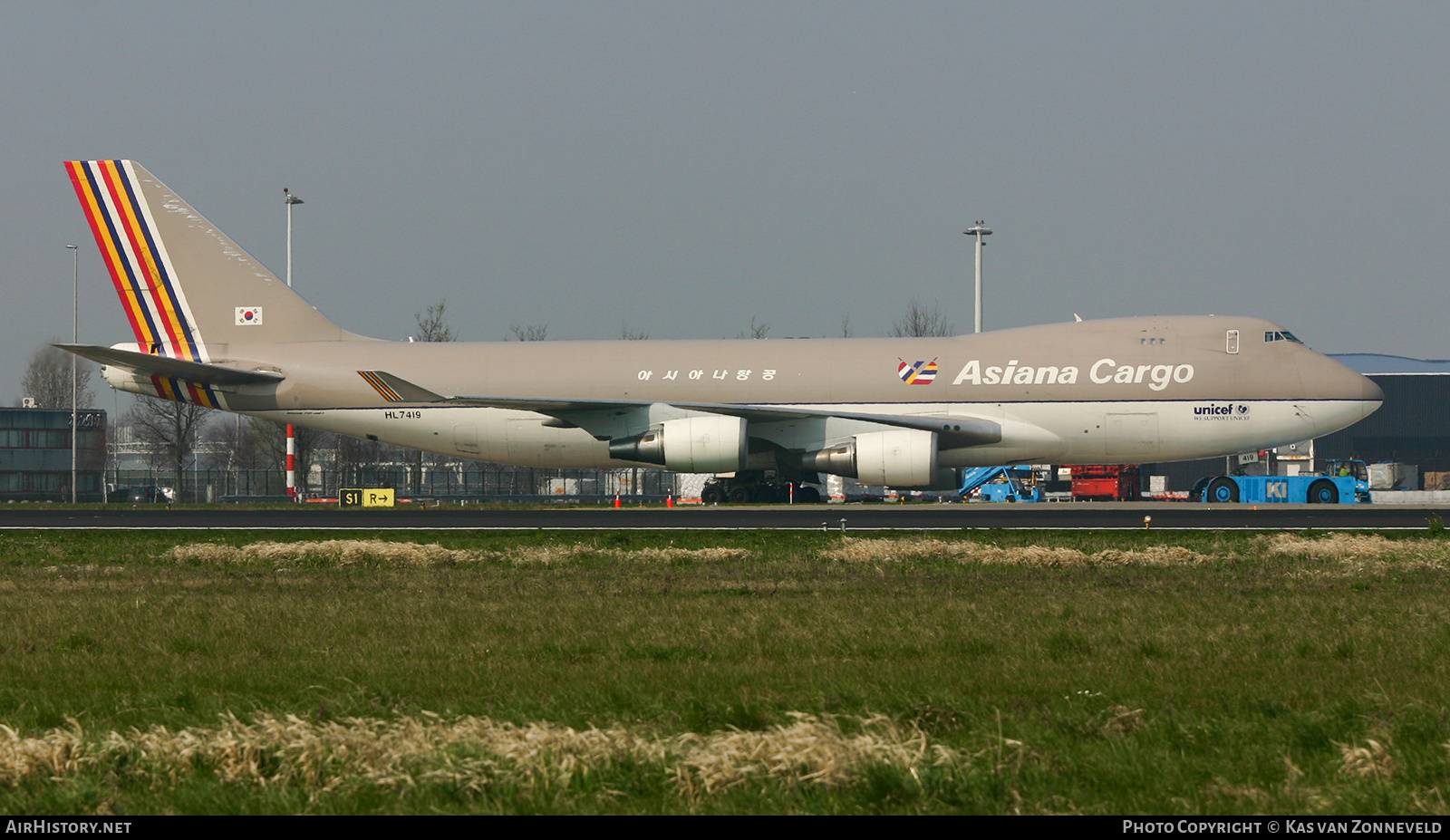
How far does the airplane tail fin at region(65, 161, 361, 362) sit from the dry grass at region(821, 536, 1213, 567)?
962 inches

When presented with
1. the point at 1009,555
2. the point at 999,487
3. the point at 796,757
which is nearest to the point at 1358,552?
the point at 1009,555

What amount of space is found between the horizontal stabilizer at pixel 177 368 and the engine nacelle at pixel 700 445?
10971mm

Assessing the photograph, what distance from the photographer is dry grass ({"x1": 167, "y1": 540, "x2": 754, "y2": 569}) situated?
18062mm

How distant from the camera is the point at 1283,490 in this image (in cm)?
4025

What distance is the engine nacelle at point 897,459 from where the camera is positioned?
1266 inches

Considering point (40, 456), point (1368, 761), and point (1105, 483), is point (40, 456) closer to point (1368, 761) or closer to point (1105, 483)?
point (1105, 483)

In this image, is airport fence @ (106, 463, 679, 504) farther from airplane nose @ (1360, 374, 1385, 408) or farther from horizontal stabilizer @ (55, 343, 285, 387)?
airplane nose @ (1360, 374, 1385, 408)

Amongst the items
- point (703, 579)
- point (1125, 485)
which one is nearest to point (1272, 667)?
point (703, 579)

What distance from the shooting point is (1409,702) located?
7.29m

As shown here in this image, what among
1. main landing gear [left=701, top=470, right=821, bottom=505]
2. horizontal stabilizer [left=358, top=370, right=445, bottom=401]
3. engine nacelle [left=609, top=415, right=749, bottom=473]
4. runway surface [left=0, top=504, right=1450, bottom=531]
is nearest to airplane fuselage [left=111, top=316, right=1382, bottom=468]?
horizontal stabilizer [left=358, top=370, right=445, bottom=401]

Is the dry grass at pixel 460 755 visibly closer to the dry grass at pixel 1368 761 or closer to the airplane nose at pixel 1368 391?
the dry grass at pixel 1368 761

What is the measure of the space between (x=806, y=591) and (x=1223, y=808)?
8576 mm

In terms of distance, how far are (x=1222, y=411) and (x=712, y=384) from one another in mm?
12736

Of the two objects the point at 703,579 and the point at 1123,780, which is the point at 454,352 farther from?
the point at 1123,780
